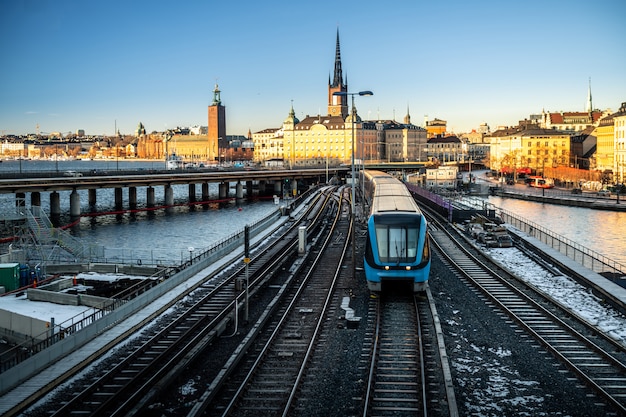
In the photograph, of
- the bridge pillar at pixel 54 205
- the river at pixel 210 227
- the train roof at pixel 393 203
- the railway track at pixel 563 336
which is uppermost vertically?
the train roof at pixel 393 203

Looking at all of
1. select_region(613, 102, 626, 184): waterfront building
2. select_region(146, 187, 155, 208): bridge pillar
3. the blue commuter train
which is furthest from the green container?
select_region(613, 102, 626, 184): waterfront building

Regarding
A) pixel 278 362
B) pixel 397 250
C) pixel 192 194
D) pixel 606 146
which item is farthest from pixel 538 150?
pixel 278 362

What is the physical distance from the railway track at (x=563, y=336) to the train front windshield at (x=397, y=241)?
137 inches

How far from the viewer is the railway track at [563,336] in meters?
14.9

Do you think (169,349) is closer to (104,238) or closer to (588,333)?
(588,333)

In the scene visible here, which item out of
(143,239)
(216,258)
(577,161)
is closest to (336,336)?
(216,258)

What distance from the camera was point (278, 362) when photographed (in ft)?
53.6

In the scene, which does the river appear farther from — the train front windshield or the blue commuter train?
the train front windshield

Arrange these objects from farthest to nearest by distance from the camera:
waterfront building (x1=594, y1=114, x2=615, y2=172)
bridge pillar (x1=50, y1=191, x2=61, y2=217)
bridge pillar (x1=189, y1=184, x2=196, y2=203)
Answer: waterfront building (x1=594, y1=114, x2=615, y2=172) < bridge pillar (x1=189, y1=184, x2=196, y2=203) < bridge pillar (x1=50, y1=191, x2=61, y2=217)

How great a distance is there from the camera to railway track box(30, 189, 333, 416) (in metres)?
13.5

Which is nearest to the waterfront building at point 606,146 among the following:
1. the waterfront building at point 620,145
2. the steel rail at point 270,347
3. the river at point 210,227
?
the waterfront building at point 620,145

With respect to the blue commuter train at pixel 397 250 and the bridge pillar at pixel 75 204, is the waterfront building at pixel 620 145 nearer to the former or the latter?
the bridge pillar at pixel 75 204

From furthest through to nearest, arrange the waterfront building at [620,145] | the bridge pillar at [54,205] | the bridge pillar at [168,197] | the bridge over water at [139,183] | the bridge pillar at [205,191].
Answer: the waterfront building at [620,145]
the bridge pillar at [205,191]
the bridge pillar at [168,197]
the bridge pillar at [54,205]
the bridge over water at [139,183]

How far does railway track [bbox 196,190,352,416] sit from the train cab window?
262 cm
